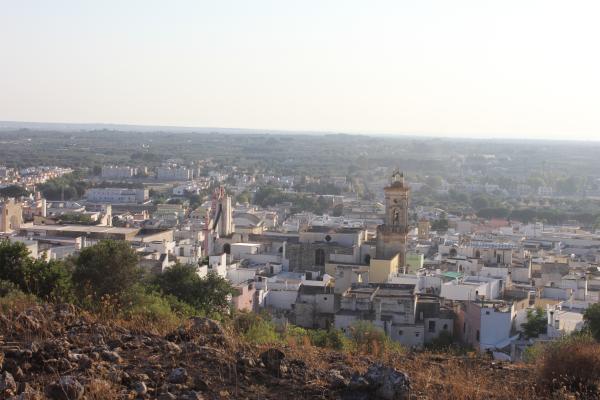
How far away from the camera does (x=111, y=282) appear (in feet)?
44.5

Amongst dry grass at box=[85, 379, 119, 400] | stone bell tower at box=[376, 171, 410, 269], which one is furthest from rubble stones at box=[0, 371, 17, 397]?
stone bell tower at box=[376, 171, 410, 269]

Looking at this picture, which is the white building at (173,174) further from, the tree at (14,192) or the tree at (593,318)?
the tree at (593,318)

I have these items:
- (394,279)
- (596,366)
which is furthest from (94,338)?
(394,279)

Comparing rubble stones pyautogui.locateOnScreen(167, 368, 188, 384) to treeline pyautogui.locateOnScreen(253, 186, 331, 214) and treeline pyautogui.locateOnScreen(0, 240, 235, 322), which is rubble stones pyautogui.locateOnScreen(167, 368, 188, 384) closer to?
treeline pyautogui.locateOnScreen(0, 240, 235, 322)

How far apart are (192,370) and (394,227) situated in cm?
1885

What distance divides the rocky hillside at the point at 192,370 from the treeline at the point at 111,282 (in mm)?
2141

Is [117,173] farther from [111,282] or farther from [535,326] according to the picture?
[111,282]

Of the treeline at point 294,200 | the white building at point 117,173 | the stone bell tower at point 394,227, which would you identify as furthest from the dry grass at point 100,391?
the white building at point 117,173

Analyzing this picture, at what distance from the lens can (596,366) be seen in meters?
5.95

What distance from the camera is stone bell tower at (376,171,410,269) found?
949 inches

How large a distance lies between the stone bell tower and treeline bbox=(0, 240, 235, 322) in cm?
767

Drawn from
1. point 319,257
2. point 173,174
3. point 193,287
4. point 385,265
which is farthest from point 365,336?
point 173,174

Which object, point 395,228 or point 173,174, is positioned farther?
point 173,174

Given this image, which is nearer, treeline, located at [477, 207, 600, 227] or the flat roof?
the flat roof
